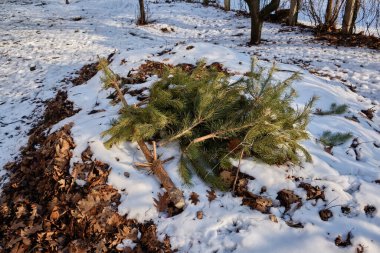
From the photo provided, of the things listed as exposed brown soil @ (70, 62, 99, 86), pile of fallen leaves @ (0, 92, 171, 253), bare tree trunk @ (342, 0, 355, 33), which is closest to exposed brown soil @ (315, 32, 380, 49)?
bare tree trunk @ (342, 0, 355, 33)

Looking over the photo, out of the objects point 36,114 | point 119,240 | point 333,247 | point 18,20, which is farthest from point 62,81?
point 18,20

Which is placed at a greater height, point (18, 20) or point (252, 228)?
point (18, 20)

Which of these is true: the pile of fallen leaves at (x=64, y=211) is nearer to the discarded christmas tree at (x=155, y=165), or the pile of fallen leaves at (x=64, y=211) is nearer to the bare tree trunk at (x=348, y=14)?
the discarded christmas tree at (x=155, y=165)

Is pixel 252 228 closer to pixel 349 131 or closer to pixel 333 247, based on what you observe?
pixel 333 247

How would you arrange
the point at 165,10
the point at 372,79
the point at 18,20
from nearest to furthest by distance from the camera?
1. the point at 372,79
2. the point at 18,20
3. the point at 165,10

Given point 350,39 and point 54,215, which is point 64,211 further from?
point 350,39

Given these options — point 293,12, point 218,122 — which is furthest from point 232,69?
point 293,12

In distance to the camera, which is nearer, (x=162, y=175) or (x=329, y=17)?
(x=162, y=175)

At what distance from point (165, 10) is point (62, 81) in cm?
982

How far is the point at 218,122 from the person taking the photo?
296 cm

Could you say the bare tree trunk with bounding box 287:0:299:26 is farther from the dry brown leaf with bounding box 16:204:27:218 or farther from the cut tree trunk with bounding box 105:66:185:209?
the dry brown leaf with bounding box 16:204:27:218

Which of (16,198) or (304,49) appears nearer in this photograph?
(16,198)

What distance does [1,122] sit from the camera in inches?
227

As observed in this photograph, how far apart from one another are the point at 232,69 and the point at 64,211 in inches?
163
